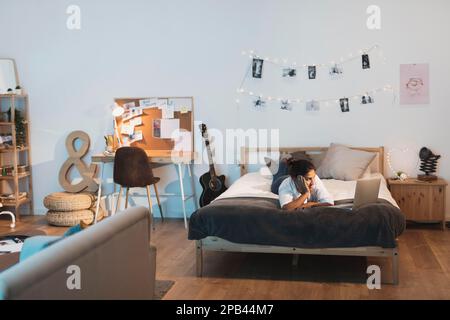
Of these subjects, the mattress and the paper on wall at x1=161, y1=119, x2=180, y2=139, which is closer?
the mattress

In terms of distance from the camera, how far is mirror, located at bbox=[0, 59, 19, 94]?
607 centimetres

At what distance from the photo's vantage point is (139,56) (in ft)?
19.4

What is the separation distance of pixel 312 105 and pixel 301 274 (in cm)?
223

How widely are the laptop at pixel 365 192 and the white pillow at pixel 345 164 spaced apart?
125cm

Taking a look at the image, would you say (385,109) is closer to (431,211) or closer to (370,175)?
(370,175)

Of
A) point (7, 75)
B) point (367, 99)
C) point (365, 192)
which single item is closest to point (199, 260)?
point (365, 192)

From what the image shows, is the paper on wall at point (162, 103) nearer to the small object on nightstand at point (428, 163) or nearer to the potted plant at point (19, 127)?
the potted plant at point (19, 127)

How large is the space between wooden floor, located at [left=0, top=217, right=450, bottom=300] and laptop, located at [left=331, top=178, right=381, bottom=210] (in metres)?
0.53

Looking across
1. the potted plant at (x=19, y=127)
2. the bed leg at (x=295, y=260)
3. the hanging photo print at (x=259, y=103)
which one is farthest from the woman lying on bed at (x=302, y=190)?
the potted plant at (x=19, y=127)

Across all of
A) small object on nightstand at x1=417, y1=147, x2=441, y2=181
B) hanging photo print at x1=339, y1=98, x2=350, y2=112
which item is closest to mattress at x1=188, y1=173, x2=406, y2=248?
small object on nightstand at x1=417, y1=147, x2=441, y2=181

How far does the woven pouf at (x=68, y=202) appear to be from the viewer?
5.61 metres

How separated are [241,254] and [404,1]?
3.00 m

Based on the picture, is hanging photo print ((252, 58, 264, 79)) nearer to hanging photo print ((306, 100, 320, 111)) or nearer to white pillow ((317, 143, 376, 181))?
hanging photo print ((306, 100, 320, 111))
